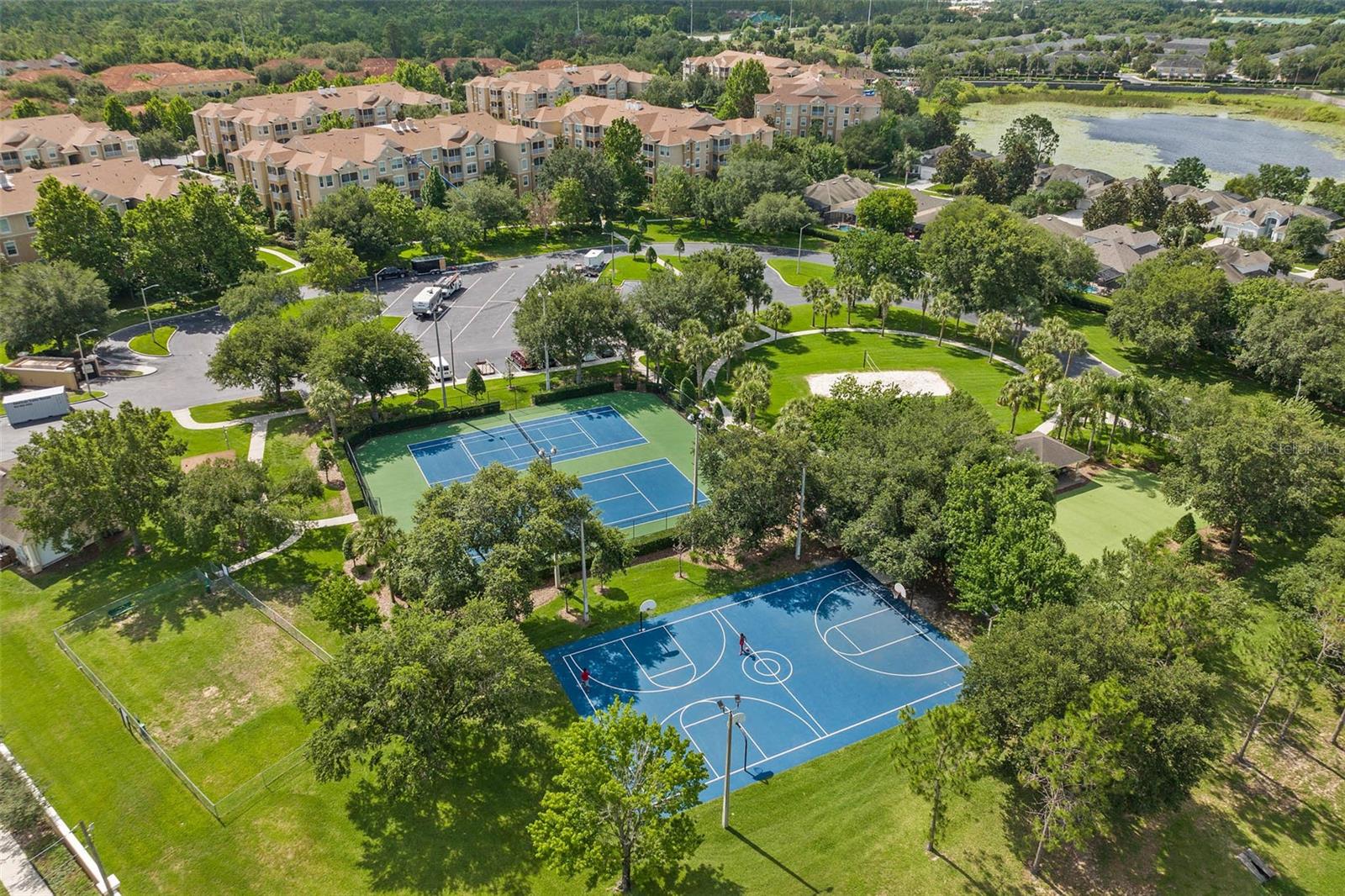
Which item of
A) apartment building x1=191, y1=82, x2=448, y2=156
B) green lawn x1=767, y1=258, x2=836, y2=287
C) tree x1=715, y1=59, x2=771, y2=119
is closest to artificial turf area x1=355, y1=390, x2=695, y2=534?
green lawn x1=767, y1=258, x2=836, y2=287

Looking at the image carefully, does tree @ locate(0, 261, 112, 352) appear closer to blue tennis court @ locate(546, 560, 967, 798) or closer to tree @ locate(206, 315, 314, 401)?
tree @ locate(206, 315, 314, 401)

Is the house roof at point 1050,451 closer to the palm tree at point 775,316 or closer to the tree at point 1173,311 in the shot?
the tree at point 1173,311

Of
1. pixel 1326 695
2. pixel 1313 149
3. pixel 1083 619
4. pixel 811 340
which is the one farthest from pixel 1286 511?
pixel 1313 149

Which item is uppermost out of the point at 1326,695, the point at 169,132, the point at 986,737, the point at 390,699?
the point at 169,132

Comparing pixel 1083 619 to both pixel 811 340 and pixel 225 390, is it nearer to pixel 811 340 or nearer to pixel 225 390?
pixel 811 340

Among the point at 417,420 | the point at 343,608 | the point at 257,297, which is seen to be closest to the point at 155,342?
the point at 257,297
